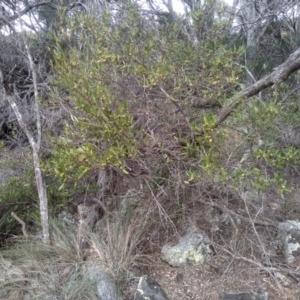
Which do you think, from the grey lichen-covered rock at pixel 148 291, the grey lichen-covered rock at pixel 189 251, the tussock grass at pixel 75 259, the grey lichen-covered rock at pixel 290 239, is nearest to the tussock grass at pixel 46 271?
the tussock grass at pixel 75 259

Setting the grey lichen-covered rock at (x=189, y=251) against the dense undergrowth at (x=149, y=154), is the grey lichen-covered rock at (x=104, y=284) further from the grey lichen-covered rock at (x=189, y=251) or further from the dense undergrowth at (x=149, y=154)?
the grey lichen-covered rock at (x=189, y=251)

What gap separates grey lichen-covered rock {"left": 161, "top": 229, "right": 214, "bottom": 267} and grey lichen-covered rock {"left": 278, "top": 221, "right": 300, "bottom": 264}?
653mm

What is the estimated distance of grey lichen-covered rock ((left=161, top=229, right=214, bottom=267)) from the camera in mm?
3473

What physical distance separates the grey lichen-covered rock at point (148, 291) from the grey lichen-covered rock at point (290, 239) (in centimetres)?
115

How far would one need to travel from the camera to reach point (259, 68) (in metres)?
6.24

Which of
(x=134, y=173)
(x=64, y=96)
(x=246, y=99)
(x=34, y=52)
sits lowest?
(x=134, y=173)

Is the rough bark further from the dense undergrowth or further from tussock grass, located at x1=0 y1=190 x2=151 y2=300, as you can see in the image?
tussock grass, located at x1=0 y1=190 x2=151 y2=300

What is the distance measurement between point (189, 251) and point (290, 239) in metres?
0.91

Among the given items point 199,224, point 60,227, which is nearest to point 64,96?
point 60,227

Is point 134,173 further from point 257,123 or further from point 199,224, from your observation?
point 257,123

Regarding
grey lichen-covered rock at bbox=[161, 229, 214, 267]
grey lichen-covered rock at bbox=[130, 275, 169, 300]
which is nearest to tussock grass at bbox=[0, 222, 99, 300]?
grey lichen-covered rock at bbox=[130, 275, 169, 300]

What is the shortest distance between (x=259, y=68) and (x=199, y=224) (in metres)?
3.52

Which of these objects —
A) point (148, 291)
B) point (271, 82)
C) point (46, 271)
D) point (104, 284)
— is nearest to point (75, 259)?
point (46, 271)

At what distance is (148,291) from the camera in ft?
9.89
